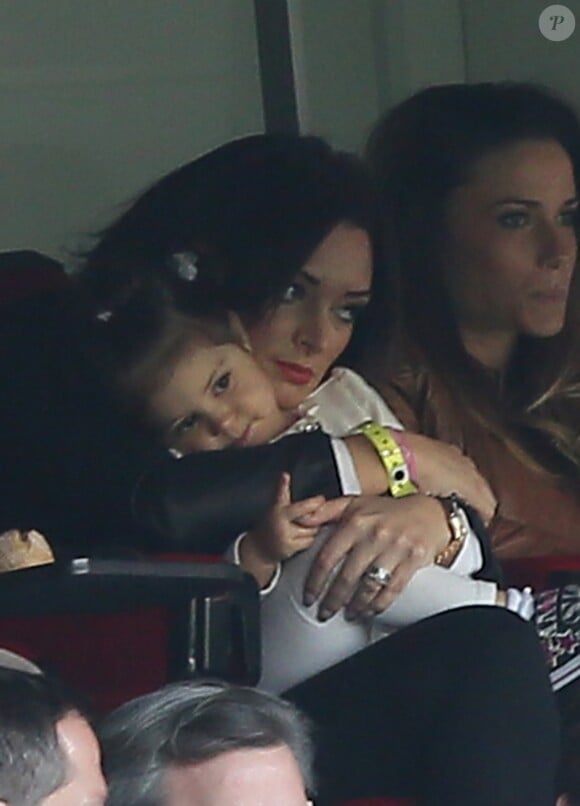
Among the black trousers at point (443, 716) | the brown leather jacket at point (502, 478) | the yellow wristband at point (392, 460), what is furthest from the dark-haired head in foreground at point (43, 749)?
the brown leather jacket at point (502, 478)

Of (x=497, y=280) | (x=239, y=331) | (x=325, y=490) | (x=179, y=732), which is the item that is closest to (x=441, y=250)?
(x=497, y=280)

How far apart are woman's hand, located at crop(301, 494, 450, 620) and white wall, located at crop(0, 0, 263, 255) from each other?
0.79 meters

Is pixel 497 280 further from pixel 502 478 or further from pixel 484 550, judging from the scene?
pixel 484 550

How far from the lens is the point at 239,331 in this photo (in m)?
1.34

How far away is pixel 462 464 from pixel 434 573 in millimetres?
124

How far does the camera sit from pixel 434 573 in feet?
4.13

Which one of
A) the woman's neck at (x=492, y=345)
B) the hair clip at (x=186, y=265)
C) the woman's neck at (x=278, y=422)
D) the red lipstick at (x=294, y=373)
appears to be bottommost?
the woman's neck at (x=492, y=345)

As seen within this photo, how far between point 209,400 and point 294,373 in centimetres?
13

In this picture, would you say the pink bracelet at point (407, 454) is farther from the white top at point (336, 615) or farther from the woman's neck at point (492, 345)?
the woman's neck at point (492, 345)

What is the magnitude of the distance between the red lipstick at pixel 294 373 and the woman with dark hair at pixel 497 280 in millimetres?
163

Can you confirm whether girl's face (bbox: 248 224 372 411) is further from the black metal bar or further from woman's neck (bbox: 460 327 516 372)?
the black metal bar

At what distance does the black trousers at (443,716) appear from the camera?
1078 mm

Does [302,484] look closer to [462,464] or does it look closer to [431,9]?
[462,464]

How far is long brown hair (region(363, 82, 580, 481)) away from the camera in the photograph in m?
1.56
